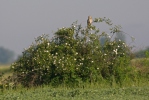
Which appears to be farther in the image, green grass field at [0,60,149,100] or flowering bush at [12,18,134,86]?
flowering bush at [12,18,134,86]

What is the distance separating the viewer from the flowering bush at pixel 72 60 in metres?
16.7

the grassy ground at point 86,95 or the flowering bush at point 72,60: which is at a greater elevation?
the flowering bush at point 72,60

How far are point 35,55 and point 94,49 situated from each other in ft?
7.54

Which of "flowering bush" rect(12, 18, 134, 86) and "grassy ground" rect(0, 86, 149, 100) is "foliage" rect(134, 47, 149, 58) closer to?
"flowering bush" rect(12, 18, 134, 86)

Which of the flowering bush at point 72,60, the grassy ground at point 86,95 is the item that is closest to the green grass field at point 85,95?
the grassy ground at point 86,95

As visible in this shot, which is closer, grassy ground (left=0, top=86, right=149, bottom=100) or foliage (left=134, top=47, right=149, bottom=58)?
grassy ground (left=0, top=86, right=149, bottom=100)

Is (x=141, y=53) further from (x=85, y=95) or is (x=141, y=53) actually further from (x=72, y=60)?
(x=85, y=95)

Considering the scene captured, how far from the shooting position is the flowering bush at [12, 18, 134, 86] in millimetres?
16656

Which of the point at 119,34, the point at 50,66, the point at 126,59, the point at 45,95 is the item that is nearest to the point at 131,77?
the point at 126,59

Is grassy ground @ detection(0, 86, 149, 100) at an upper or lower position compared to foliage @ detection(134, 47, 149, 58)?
lower

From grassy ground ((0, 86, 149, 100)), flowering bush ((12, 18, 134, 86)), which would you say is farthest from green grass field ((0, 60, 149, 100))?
flowering bush ((12, 18, 134, 86))

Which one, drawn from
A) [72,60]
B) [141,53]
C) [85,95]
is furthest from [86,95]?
[141,53]

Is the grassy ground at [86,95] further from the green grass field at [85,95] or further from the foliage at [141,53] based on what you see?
the foliage at [141,53]

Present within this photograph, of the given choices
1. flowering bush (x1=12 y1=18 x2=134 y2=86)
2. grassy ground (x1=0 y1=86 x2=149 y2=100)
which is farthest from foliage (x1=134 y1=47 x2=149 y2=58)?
grassy ground (x1=0 y1=86 x2=149 y2=100)
